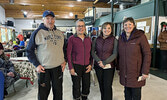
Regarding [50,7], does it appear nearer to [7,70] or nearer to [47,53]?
[7,70]

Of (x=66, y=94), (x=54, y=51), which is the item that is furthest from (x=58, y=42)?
(x=66, y=94)

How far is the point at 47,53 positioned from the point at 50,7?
1017 cm

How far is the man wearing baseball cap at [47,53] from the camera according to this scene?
58.0 inches

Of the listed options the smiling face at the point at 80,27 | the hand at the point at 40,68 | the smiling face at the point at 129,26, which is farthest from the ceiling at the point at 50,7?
the hand at the point at 40,68

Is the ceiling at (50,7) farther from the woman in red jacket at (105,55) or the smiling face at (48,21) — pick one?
the smiling face at (48,21)

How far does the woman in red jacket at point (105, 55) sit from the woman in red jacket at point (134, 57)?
0.14 meters

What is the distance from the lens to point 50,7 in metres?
10.5

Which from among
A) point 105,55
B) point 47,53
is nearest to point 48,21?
point 47,53

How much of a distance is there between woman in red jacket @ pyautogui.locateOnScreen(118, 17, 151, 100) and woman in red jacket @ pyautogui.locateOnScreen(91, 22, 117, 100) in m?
0.14

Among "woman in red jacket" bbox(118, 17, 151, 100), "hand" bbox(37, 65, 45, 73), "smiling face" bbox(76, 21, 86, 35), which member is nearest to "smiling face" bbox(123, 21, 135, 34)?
"woman in red jacket" bbox(118, 17, 151, 100)

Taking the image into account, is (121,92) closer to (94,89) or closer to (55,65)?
(94,89)

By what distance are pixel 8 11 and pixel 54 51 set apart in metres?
12.2

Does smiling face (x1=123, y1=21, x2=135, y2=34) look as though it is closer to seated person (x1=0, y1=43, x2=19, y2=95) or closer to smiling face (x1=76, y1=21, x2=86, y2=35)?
smiling face (x1=76, y1=21, x2=86, y2=35)

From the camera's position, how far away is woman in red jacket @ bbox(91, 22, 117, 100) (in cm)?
165
